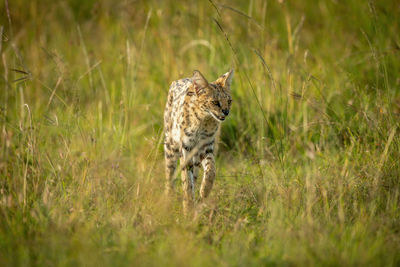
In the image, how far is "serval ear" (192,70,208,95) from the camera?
14.5 ft

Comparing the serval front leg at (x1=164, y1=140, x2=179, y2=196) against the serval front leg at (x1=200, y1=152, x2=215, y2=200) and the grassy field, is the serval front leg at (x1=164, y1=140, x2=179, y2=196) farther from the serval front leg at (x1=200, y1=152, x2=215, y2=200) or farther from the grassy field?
the serval front leg at (x1=200, y1=152, x2=215, y2=200)

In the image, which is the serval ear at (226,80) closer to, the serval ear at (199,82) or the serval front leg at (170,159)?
the serval ear at (199,82)

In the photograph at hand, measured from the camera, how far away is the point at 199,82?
4473 millimetres

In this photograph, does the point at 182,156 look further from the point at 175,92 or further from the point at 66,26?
the point at 66,26

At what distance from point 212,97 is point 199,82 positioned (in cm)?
21

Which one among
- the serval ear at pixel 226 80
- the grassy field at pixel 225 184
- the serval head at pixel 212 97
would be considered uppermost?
the serval ear at pixel 226 80

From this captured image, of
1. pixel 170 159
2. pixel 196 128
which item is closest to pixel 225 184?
pixel 196 128

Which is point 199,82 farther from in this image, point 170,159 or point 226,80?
point 170,159

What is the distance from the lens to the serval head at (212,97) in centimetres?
437

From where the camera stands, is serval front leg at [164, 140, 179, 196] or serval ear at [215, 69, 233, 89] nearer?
serval ear at [215, 69, 233, 89]

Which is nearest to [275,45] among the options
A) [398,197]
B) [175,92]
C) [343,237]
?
[175,92]

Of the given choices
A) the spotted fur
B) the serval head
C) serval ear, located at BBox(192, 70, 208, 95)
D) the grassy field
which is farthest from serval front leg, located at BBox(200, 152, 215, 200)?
serval ear, located at BBox(192, 70, 208, 95)

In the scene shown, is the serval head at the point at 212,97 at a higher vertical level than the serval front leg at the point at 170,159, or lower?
higher

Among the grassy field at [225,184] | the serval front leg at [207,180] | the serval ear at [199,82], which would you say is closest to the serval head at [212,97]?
the serval ear at [199,82]
